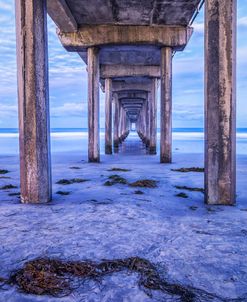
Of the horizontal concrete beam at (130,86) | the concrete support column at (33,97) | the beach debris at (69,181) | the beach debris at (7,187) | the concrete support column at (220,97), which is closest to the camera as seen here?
the concrete support column at (220,97)

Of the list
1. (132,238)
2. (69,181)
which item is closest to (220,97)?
(132,238)

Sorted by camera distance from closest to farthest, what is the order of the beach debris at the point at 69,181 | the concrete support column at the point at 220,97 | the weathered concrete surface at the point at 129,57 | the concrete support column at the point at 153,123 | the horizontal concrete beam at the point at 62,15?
1. the concrete support column at the point at 220,97
2. the beach debris at the point at 69,181
3. the horizontal concrete beam at the point at 62,15
4. the weathered concrete surface at the point at 129,57
5. the concrete support column at the point at 153,123

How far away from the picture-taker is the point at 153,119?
57.5ft

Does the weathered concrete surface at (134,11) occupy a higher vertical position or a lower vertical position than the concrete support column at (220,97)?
higher

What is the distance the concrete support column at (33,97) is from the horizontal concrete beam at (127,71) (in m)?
12.3

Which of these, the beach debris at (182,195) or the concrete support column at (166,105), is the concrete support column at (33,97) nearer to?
the beach debris at (182,195)

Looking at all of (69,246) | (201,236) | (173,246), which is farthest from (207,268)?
(69,246)

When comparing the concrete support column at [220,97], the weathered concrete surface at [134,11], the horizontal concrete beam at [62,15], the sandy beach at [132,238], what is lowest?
the sandy beach at [132,238]

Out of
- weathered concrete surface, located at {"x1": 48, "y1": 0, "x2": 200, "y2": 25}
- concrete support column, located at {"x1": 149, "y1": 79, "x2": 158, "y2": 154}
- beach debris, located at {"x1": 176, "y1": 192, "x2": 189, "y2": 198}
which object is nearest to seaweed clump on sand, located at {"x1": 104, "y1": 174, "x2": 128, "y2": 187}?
beach debris, located at {"x1": 176, "y1": 192, "x2": 189, "y2": 198}

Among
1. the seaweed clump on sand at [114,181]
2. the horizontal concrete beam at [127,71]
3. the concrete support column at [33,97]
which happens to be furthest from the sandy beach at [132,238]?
the horizontal concrete beam at [127,71]

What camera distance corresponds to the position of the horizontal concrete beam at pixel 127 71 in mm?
17484

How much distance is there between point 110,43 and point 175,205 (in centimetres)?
824

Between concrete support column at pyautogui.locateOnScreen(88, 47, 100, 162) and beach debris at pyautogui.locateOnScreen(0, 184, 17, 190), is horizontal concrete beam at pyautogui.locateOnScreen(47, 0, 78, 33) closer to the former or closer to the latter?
concrete support column at pyautogui.locateOnScreen(88, 47, 100, 162)

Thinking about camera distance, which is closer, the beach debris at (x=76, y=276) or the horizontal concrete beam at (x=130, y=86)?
the beach debris at (x=76, y=276)
